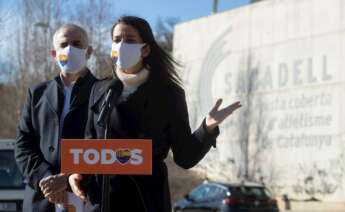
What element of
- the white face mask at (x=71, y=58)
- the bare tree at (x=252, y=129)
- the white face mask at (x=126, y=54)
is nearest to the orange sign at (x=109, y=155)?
the white face mask at (x=126, y=54)

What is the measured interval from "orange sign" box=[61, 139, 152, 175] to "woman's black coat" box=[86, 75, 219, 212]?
0.69 feet

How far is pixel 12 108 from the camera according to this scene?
112ft

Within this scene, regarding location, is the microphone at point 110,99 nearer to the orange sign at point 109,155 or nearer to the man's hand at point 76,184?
the orange sign at point 109,155

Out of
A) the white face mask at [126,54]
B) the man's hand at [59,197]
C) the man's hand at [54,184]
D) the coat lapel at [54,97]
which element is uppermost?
the white face mask at [126,54]

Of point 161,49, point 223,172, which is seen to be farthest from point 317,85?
point 161,49

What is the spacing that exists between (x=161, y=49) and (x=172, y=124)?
51 centimetres

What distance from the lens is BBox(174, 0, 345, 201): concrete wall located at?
3073 centimetres

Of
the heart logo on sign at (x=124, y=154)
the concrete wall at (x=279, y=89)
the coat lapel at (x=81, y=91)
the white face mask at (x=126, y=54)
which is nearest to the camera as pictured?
the heart logo on sign at (x=124, y=154)

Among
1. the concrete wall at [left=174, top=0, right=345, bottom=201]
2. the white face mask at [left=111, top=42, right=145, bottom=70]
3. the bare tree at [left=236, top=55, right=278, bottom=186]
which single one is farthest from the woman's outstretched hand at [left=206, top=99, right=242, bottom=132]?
the bare tree at [left=236, top=55, right=278, bottom=186]

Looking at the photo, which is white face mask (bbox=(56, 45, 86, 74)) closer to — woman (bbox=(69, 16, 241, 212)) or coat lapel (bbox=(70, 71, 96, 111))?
coat lapel (bbox=(70, 71, 96, 111))

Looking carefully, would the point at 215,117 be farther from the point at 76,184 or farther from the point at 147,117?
the point at 76,184

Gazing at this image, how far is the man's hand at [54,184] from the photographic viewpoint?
4.04 meters

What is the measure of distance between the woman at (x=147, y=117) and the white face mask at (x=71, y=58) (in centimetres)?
33

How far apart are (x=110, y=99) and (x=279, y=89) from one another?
100 ft
